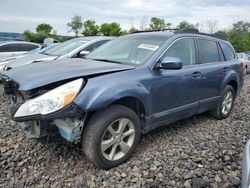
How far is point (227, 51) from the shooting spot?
16.2 ft

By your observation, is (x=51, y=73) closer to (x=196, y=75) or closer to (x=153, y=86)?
(x=153, y=86)

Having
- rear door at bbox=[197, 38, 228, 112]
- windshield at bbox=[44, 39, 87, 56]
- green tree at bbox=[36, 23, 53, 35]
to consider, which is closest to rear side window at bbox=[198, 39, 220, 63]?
rear door at bbox=[197, 38, 228, 112]

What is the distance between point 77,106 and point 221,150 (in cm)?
220

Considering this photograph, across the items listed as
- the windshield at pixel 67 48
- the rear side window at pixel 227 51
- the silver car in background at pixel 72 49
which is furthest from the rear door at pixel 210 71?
the windshield at pixel 67 48

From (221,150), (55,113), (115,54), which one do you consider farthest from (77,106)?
(221,150)

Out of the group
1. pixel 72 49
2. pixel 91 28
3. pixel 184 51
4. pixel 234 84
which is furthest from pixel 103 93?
pixel 91 28

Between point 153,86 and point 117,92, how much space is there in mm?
611

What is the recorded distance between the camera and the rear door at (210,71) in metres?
4.06

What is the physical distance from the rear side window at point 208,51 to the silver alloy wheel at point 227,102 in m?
0.80

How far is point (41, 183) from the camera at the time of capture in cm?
262

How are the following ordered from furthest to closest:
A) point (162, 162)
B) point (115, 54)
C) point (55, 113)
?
point (115, 54), point (162, 162), point (55, 113)

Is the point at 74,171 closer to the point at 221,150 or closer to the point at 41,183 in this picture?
the point at 41,183

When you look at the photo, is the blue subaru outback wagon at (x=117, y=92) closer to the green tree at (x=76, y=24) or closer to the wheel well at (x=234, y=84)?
the wheel well at (x=234, y=84)

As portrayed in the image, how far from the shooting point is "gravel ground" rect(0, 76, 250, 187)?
8.81ft
